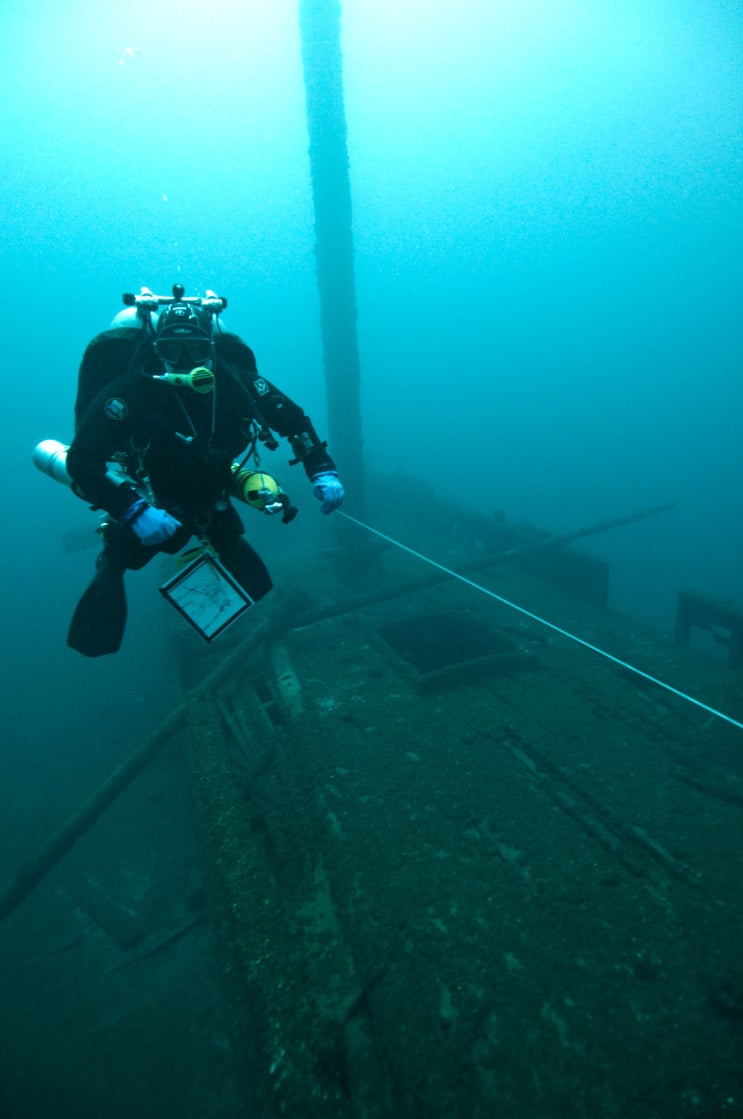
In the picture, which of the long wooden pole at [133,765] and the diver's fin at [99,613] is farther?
the long wooden pole at [133,765]

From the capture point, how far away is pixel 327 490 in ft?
10.1

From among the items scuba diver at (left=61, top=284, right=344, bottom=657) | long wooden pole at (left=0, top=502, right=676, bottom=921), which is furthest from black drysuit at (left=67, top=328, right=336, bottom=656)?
long wooden pole at (left=0, top=502, right=676, bottom=921)

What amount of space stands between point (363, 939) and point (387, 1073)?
520mm

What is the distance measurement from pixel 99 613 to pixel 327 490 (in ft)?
4.77

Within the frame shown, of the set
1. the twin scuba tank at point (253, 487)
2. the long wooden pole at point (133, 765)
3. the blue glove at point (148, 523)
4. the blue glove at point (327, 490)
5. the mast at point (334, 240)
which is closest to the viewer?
the blue glove at point (148, 523)

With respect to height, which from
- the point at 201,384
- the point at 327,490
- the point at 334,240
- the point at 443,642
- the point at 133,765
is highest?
the point at 334,240

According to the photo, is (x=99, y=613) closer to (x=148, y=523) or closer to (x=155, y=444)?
(x=148, y=523)

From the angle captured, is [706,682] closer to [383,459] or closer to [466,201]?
[383,459]

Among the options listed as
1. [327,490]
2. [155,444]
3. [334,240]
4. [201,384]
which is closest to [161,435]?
[155,444]

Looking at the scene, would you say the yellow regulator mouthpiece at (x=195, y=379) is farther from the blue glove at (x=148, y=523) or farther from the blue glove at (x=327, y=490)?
the blue glove at (x=327, y=490)

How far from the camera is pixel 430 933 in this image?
2.50m

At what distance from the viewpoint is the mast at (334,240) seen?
945 cm

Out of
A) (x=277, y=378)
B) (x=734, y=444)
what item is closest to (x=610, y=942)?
(x=734, y=444)

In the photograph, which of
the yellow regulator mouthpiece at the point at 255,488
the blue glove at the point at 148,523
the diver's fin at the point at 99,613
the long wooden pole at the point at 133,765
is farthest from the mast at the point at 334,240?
the blue glove at the point at 148,523
